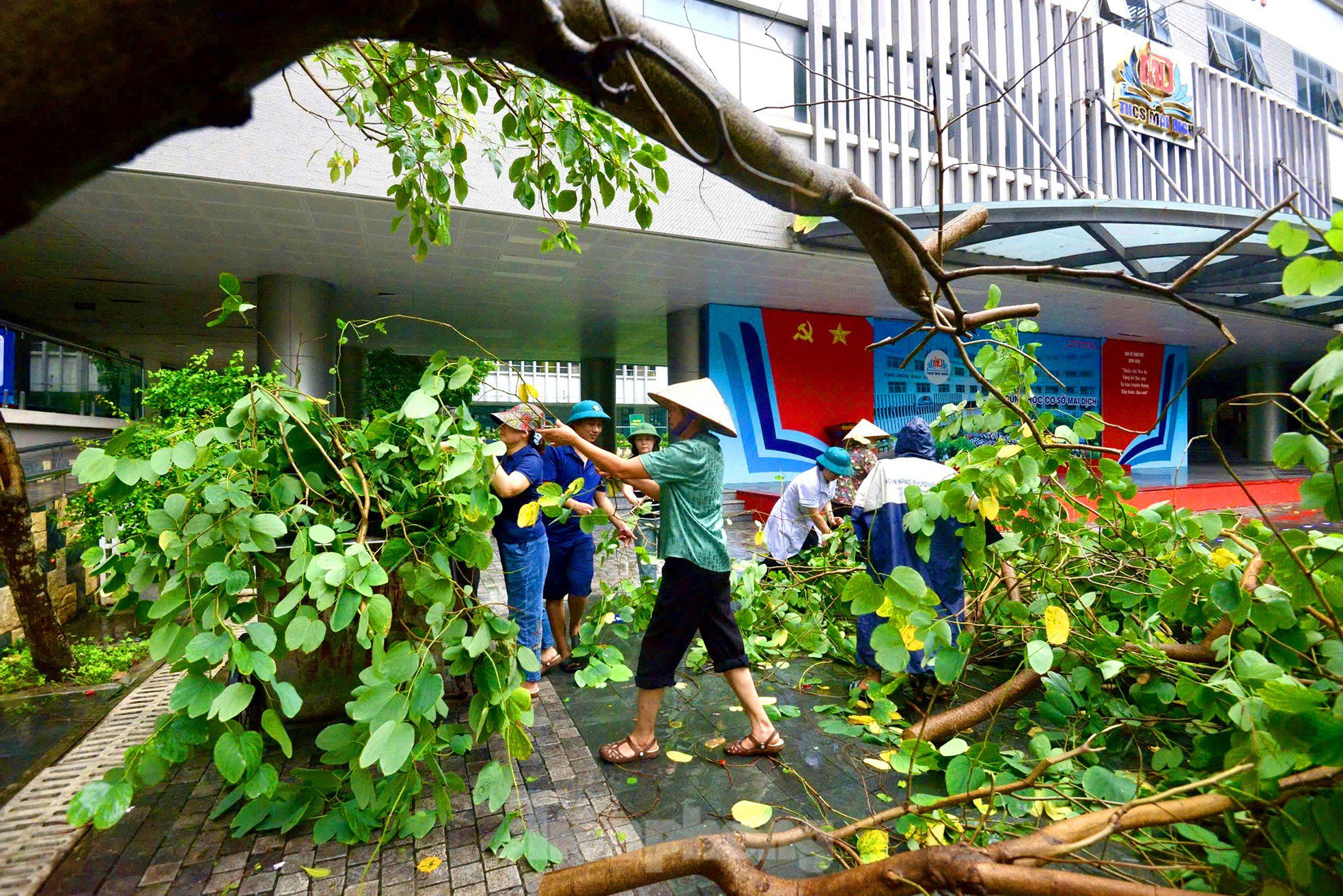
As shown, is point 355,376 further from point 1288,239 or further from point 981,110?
point 1288,239

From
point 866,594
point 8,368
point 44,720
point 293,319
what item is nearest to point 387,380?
point 293,319

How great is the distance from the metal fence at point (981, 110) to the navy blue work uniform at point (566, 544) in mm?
7112

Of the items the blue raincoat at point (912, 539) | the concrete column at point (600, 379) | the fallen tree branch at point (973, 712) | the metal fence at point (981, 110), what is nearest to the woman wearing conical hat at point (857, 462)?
the blue raincoat at point (912, 539)

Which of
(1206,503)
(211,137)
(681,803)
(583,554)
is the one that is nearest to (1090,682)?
(681,803)

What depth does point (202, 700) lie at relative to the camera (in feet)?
6.94

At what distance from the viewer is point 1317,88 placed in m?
18.7

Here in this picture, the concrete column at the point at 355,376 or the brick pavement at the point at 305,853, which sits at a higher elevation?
the concrete column at the point at 355,376

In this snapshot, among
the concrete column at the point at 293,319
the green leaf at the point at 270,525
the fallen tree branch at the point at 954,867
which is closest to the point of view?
the fallen tree branch at the point at 954,867

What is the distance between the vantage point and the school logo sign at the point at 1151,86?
12.3 m

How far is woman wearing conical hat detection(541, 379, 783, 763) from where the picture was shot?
10.5 feet

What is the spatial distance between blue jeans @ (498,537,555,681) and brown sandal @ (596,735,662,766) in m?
0.67

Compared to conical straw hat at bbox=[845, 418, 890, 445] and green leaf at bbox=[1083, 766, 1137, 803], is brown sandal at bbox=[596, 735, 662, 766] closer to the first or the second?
green leaf at bbox=[1083, 766, 1137, 803]

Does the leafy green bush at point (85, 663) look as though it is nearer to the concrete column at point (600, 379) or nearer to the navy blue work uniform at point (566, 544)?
the navy blue work uniform at point (566, 544)

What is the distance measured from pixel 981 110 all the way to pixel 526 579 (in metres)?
12.2
